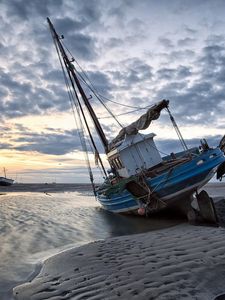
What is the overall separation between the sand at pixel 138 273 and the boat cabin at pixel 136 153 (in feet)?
39.2

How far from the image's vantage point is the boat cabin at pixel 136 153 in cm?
2198

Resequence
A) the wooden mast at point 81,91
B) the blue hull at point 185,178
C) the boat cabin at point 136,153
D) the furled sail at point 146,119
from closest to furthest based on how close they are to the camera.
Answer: the blue hull at point 185,178, the furled sail at point 146,119, the boat cabin at point 136,153, the wooden mast at point 81,91

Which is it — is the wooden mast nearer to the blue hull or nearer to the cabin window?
the cabin window

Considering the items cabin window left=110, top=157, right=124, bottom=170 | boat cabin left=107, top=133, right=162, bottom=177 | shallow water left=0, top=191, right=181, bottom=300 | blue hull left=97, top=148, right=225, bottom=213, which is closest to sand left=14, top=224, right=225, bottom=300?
shallow water left=0, top=191, right=181, bottom=300

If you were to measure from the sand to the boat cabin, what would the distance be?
11961mm

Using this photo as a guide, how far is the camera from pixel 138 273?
278 inches

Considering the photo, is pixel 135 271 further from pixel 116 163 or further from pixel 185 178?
pixel 116 163

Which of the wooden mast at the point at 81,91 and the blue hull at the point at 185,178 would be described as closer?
the blue hull at the point at 185,178

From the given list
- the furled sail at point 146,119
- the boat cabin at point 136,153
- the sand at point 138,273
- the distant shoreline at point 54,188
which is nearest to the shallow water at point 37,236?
the sand at point 138,273

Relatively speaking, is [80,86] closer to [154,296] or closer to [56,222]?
[56,222]

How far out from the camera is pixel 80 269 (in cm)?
802

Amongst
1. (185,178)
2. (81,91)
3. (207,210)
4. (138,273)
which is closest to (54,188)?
(81,91)

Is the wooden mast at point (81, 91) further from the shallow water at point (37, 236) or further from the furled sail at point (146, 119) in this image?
the shallow water at point (37, 236)

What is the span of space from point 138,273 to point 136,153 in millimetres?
15295
